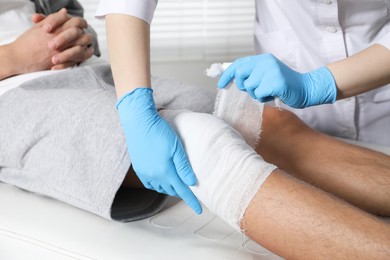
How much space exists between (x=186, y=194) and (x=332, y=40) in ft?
2.11

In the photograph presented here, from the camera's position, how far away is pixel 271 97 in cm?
126

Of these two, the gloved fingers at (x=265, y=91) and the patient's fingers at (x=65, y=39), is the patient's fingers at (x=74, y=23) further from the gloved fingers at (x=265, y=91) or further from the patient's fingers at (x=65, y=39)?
the gloved fingers at (x=265, y=91)

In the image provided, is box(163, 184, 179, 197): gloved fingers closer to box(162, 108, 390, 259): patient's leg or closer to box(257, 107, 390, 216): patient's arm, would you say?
box(162, 108, 390, 259): patient's leg

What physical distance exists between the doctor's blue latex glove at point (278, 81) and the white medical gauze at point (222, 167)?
3.6 inches

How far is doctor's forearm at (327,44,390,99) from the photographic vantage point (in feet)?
4.20

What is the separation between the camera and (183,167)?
1212 millimetres

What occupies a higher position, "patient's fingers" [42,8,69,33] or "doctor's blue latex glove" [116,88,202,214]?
"patient's fingers" [42,8,69,33]

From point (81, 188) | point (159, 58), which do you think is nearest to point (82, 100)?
point (81, 188)

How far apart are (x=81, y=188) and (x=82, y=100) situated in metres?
0.18

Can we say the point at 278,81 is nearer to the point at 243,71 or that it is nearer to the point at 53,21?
the point at 243,71

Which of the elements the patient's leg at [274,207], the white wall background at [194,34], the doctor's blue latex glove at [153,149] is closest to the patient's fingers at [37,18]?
the doctor's blue latex glove at [153,149]

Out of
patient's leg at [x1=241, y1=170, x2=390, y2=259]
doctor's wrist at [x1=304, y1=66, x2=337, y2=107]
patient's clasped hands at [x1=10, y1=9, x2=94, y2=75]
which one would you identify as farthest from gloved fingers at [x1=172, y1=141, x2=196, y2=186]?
patient's clasped hands at [x1=10, y1=9, x2=94, y2=75]

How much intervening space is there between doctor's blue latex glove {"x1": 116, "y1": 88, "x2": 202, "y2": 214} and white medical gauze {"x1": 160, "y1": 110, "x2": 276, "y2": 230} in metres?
0.03

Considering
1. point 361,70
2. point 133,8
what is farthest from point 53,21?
point 361,70
